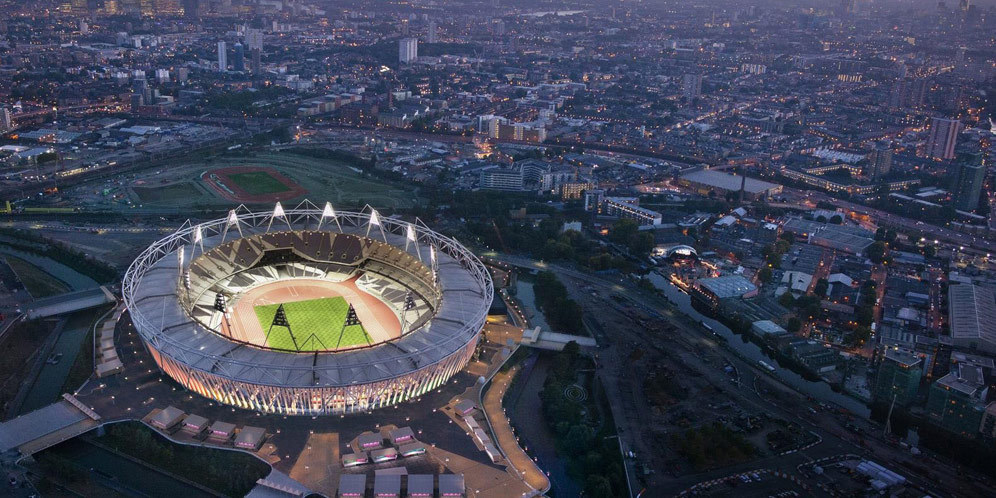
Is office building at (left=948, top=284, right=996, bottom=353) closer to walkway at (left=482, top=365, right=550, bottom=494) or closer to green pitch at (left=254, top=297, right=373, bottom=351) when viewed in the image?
walkway at (left=482, top=365, right=550, bottom=494)

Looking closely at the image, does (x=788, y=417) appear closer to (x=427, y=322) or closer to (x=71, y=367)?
(x=427, y=322)

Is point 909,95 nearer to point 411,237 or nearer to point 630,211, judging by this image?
point 630,211

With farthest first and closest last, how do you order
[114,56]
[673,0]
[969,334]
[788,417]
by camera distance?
1. [673,0]
2. [114,56]
3. [969,334]
4. [788,417]

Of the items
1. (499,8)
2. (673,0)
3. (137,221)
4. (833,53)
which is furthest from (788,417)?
(673,0)

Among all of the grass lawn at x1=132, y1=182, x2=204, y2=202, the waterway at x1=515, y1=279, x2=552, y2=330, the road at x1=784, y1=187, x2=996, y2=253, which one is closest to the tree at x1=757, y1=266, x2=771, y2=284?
the waterway at x1=515, y1=279, x2=552, y2=330

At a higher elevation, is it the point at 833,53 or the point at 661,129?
the point at 833,53

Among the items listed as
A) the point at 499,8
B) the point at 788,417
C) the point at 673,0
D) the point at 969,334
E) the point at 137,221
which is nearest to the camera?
the point at 788,417

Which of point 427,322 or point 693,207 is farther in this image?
point 693,207

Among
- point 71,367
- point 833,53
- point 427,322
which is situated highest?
point 833,53
